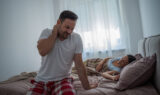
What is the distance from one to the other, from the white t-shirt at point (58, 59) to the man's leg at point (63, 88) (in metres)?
0.05

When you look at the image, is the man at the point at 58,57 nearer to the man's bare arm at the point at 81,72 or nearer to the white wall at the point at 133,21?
the man's bare arm at the point at 81,72

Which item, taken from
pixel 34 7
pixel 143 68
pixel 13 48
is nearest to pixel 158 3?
pixel 143 68

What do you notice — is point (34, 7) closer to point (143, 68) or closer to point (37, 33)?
point (37, 33)

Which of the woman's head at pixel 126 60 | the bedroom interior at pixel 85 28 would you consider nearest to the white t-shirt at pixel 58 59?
the woman's head at pixel 126 60

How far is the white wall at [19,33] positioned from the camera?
107 inches

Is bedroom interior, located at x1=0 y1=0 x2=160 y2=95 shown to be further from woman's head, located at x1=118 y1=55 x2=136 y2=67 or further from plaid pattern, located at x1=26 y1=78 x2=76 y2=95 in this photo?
plaid pattern, located at x1=26 y1=78 x2=76 y2=95

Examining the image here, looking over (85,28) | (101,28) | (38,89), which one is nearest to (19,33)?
(85,28)

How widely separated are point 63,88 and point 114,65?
132cm

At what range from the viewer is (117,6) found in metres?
3.08

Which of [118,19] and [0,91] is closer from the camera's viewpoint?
[0,91]

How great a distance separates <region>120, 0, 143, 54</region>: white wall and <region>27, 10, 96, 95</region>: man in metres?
2.27

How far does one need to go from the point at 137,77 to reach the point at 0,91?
4.90ft

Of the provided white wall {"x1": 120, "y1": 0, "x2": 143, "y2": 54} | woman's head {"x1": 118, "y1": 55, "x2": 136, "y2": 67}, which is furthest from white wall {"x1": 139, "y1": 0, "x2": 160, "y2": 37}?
white wall {"x1": 120, "y1": 0, "x2": 143, "y2": 54}

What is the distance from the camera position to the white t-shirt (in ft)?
3.29
